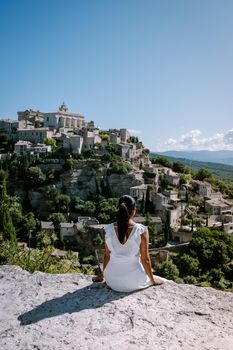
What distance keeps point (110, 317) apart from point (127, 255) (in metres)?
0.93

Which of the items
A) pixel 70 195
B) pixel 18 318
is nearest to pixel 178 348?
pixel 18 318

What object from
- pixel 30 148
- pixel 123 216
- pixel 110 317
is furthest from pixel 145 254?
pixel 30 148

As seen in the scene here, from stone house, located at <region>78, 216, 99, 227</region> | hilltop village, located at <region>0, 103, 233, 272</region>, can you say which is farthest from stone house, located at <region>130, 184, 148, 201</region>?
stone house, located at <region>78, 216, 99, 227</region>

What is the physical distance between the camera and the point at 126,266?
5.02 metres

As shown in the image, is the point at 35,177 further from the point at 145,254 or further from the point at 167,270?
the point at 145,254

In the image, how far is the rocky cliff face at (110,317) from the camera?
153 inches

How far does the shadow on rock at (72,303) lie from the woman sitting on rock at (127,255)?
0.17 metres

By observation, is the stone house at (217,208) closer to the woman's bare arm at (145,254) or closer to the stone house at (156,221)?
the stone house at (156,221)

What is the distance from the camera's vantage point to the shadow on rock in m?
4.52

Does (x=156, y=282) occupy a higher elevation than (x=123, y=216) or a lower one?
lower

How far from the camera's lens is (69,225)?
44281mm

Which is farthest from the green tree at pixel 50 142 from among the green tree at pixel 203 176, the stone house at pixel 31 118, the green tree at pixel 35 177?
the green tree at pixel 203 176

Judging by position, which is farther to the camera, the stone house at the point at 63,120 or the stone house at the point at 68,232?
the stone house at the point at 63,120

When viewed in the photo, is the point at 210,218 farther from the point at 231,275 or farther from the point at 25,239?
the point at 25,239
